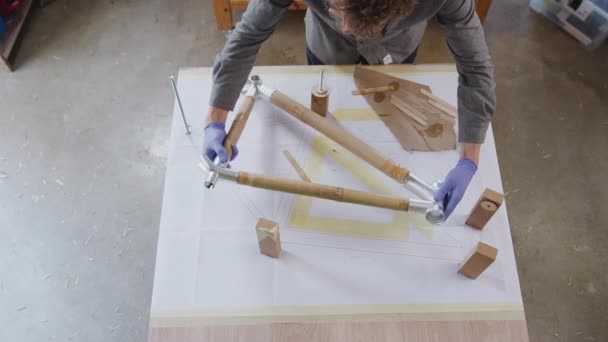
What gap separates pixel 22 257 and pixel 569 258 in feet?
7.08

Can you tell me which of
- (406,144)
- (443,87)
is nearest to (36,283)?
(406,144)

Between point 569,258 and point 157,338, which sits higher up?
point 157,338

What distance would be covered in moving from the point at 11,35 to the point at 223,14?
3.45 feet

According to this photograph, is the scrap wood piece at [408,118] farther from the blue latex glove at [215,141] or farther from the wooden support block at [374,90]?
the blue latex glove at [215,141]

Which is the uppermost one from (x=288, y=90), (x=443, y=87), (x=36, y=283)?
(x=443, y=87)

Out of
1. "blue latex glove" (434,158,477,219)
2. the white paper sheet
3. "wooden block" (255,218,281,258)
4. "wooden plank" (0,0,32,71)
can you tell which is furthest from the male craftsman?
"wooden plank" (0,0,32,71)

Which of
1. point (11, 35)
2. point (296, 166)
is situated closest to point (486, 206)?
point (296, 166)

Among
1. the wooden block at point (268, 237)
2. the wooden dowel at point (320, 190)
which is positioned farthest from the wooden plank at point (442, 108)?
the wooden block at point (268, 237)

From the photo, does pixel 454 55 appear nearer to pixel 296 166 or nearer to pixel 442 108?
pixel 442 108

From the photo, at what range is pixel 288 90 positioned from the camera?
1.37 m

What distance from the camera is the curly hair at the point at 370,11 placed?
2.43ft

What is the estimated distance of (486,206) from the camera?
1.04 metres

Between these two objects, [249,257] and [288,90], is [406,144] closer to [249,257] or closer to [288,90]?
[288,90]

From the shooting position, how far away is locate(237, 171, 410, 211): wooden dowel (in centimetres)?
105
